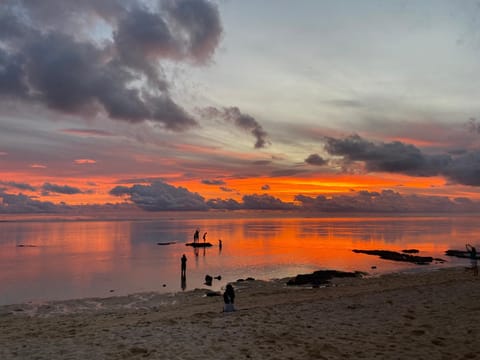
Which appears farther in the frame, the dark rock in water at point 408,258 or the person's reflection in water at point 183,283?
the dark rock in water at point 408,258

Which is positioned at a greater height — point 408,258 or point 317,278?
point 317,278

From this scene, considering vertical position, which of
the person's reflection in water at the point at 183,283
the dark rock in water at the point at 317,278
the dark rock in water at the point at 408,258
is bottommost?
the person's reflection in water at the point at 183,283

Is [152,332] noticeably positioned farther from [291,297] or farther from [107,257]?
[107,257]

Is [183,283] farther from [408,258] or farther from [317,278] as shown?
[408,258]

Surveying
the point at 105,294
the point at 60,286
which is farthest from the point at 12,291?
the point at 105,294

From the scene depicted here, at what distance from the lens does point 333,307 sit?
1711 centimetres

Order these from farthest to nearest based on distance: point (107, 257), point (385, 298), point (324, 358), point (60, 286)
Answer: point (107, 257), point (60, 286), point (385, 298), point (324, 358)

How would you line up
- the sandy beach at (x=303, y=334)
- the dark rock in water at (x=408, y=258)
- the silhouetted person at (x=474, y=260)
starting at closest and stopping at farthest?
the sandy beach at (x=303, y=334)
the silhouetted person at (x=474, y=260)
the dark rock in water at (x=408, y=258)

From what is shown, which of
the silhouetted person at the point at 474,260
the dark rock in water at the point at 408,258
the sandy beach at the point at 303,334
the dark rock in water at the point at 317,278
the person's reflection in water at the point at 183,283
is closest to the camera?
the sandy beach at the point at 303,334

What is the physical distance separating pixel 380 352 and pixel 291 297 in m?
14.7

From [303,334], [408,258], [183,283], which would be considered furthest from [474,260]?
[303,334]

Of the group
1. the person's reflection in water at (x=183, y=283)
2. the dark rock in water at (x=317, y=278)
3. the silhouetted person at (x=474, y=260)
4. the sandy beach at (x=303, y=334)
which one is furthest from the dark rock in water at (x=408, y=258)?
the sandy beach at (x=303, y=334)

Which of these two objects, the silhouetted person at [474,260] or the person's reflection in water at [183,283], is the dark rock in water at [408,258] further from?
the person's reflection in water at [183,283]

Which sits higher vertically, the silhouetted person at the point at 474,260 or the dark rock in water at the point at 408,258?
the silhouetted person at the point at 474,260
